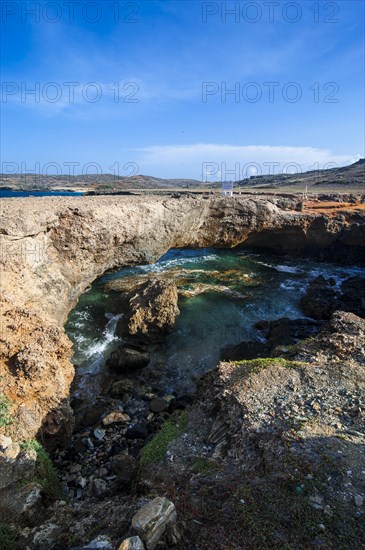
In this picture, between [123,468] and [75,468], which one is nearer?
[123,468]

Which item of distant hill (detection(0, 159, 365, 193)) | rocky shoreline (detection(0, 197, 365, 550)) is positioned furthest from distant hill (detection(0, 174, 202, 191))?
rocky shoreline (detection(0, 197, 365, 550))

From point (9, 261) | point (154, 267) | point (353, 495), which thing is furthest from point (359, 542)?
point (154, 267)

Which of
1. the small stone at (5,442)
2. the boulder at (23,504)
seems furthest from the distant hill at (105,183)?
the boulder at (23,504)

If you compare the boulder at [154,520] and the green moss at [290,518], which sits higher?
the boulder at [154,520]

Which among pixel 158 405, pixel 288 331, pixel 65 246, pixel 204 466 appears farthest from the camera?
pixel 288 331

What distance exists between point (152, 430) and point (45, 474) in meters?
3.29

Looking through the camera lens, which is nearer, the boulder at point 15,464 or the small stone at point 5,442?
the boulder at point 15,464

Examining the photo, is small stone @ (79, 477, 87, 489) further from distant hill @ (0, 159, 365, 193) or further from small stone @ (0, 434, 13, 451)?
distant hill @ (0, 159, 365, 193)

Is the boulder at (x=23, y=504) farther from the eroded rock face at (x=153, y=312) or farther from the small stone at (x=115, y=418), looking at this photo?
the eroded rock face at (x=153, y=312)

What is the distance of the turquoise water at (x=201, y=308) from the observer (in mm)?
13281

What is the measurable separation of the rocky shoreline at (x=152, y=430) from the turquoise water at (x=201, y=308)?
41.7 inches

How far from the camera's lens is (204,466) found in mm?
6281

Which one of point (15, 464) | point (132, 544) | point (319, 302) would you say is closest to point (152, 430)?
point (15, 464)

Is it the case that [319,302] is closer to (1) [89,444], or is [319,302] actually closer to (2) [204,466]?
(2) [204,466]
